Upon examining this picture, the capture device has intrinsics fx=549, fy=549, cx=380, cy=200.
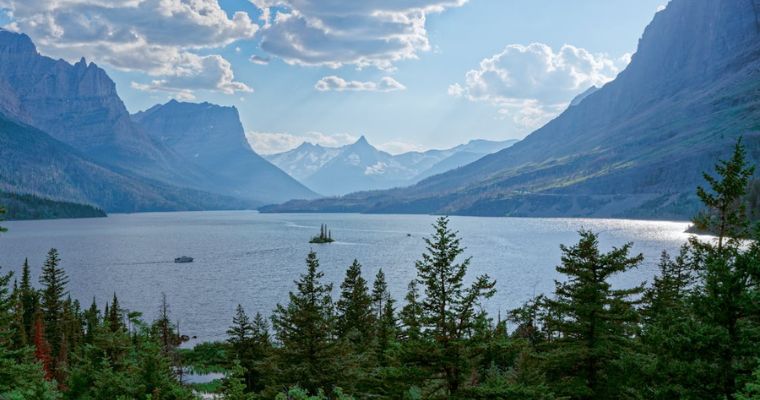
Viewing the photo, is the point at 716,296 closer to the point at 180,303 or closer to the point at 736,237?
the point at 736,237

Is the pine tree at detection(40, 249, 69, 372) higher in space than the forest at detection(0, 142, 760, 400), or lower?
lower

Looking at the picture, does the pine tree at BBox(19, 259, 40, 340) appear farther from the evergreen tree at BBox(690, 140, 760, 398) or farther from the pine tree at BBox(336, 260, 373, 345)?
the evergreen tree at BBox(690, 140, 760, 398)

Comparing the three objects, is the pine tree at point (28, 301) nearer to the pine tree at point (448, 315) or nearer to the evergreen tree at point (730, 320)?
the pine tree at point (448, 315)

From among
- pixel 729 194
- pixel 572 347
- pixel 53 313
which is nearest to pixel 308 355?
pixel 572 347

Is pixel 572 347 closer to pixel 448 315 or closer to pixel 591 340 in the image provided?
pixel 591 340

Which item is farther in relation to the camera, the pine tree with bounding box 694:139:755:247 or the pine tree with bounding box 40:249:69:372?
the pine tree with bounding box 40:249:69:372

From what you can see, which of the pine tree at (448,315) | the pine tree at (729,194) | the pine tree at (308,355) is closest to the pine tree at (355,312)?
the pine tree at (308,355)

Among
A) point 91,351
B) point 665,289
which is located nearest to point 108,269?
point 91,351

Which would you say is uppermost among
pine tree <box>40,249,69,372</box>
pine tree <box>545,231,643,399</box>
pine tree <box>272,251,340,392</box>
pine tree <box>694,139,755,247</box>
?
pine tree <box>694,139,755,247</box>

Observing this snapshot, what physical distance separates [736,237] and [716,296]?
749cm

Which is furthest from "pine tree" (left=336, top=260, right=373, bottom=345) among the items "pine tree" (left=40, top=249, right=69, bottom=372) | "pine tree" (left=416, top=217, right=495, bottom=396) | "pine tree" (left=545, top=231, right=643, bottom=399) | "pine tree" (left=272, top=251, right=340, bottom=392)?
"pine tree" (left=416, top=217, right=495, bottom=396)

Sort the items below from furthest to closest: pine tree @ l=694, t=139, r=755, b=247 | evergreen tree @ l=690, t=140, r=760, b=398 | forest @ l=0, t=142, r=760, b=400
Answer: pine tree @ l=694, t=139, r=755, b=247 → forest @ l=0, t=142, r=760, b=400 → evergreen tree @ l=690, t=140, r=760, b=398

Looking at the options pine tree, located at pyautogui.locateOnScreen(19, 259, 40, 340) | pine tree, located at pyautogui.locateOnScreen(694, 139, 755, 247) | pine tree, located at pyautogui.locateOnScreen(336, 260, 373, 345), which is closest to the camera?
pine tree, located at pyautogui.locateOnScreen(694, 139, 755, 247)

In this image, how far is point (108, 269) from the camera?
568 ft
